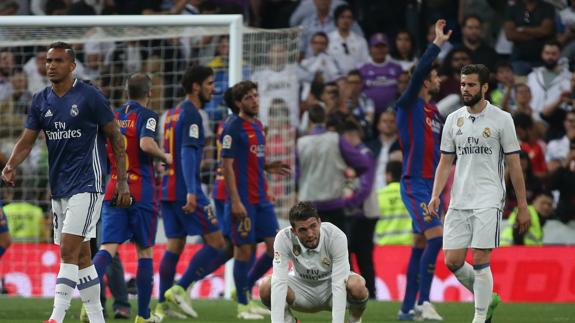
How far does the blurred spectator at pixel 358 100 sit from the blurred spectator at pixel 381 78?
184 mm

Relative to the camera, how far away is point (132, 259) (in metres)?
16.6

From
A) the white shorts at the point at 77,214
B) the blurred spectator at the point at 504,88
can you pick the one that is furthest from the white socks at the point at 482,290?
the blurred spectator at the point at 504,88

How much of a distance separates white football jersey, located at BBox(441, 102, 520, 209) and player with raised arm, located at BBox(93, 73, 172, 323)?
9.06 ft

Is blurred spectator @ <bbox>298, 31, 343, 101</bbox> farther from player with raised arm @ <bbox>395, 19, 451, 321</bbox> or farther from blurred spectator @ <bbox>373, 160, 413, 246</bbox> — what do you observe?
player with raised arm @ <bbox>395, 19, 451, 321</bbox>

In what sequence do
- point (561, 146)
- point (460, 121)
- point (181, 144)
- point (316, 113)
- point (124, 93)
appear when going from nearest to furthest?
point (460, 121) → point (181, 144) → point (316, 113) → point (124, 93) → point (561, 146)

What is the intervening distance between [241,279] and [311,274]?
3190mm

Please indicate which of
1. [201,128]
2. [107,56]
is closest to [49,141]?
[201,128]

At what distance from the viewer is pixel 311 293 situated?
9.70 m

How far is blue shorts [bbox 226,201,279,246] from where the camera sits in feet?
41.7

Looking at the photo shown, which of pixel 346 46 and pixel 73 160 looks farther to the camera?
pixel 346 46

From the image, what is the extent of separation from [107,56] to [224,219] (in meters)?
5.49

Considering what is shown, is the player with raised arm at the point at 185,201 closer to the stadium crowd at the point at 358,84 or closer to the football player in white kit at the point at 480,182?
the stadium crowd at the point at 358,84

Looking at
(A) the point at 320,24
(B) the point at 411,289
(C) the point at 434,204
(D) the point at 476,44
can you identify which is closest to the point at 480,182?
(C) the point at 434,204

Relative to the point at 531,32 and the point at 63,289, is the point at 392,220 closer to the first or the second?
the point at 531,32
